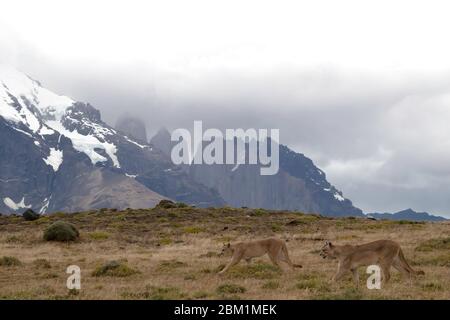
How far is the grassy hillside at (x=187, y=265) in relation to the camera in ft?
58.1

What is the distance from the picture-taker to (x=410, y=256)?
91.2 ft

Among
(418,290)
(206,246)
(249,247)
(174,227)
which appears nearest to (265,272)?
(249,247)

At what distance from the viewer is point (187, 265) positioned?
26516 millimetres

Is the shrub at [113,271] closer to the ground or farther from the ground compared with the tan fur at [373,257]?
closer to the ground

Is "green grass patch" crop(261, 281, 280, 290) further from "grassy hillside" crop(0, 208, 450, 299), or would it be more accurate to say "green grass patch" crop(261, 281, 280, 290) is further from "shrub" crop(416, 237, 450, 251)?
"shrub" crop(416, 237, 450, 251)

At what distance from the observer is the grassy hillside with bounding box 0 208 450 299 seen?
1770 cm

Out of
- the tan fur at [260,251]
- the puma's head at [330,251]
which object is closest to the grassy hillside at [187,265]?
the tan fur at [260,251]

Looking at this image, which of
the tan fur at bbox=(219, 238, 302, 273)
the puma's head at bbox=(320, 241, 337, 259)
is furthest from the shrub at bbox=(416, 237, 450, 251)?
the puma's head at bbox=(320, 241, 337, 259)

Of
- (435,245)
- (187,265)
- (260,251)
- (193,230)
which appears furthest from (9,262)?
(193,230)

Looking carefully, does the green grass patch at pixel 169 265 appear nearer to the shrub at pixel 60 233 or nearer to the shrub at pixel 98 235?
the shrub at pixel 60 233
